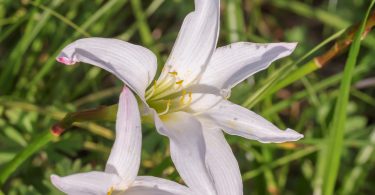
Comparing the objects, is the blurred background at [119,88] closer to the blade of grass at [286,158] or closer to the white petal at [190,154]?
the blade of grass at [286,158]

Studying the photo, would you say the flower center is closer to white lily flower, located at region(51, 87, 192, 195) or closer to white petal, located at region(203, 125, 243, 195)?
white petal, located at region(203, 125, 243, 195)

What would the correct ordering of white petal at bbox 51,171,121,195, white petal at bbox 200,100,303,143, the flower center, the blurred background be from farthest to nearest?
the blurred background → the flower center → white petal at bbox 200,100,303,143 → white petal at bbox 51,171,121,195

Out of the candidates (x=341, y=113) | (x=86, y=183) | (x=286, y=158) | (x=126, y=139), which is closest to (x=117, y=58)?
(x=126, y=139)

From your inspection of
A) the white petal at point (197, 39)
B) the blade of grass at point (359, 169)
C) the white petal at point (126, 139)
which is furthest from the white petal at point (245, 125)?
the blade of grass at point (359, 169)

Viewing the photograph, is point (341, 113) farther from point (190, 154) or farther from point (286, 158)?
point (286, 158)

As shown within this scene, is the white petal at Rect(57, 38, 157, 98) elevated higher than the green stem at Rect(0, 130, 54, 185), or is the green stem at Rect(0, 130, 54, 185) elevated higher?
the white petal at Rect(57, 38, 157, 98)

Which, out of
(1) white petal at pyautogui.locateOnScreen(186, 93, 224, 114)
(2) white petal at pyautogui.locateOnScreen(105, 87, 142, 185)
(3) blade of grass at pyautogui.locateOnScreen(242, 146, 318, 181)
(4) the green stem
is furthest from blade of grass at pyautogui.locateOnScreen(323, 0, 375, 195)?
(4) the green stem
